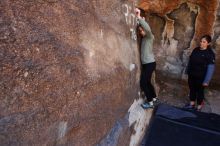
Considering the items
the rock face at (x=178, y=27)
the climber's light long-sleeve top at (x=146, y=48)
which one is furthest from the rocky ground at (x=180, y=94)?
the climber's light long-sleeve top at (x=146, y=48)

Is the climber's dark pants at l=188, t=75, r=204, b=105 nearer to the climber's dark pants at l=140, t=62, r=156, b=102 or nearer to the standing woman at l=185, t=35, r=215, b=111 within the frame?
the standing woman at l=185, t=35, r=215, b=111

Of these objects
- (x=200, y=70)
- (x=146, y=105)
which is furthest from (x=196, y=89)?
(x=146, y=105)

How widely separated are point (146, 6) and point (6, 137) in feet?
12.7

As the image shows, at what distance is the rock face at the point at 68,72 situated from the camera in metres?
2.10

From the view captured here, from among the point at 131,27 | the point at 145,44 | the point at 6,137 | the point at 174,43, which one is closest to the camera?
the point at 6,137

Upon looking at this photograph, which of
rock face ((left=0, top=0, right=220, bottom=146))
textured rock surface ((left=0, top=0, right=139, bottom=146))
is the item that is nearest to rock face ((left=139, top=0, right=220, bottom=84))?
rock face ((left=0, top=0, right=220, bottom=146))

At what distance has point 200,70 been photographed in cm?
505

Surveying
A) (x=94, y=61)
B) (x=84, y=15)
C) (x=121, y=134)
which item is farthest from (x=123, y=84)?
(x=84, y=15)

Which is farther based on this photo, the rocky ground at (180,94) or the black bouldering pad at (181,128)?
the rocky ground at (180,94)

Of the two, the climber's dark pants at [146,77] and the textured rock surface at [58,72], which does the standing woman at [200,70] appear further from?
the textured rock surface at [58,72]

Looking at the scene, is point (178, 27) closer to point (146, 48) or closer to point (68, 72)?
point (146, 48)

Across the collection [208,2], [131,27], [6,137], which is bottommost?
[6,137]

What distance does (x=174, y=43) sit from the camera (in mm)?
5910

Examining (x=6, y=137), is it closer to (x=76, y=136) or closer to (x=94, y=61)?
(x=76, y=136)
